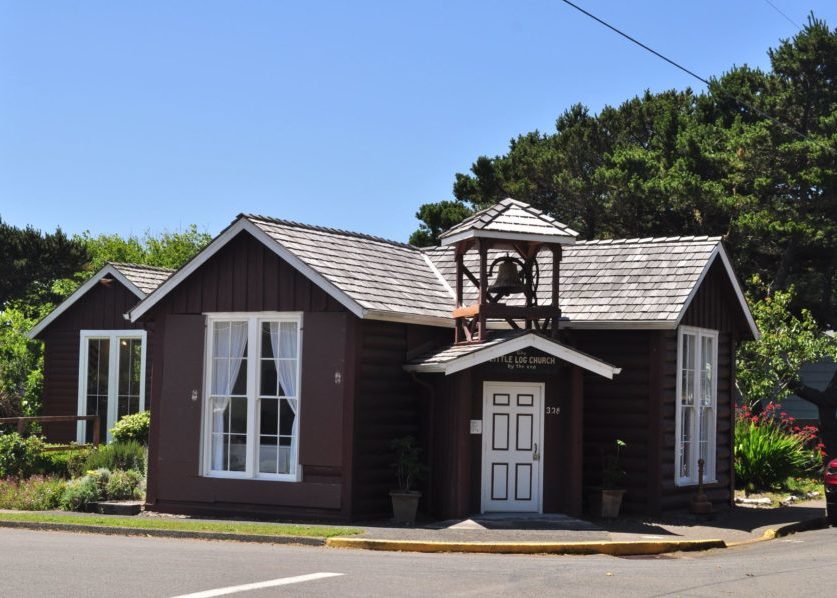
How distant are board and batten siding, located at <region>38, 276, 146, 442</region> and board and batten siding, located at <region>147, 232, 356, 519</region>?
725 centimetres

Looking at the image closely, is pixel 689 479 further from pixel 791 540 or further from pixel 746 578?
pixel 746 578

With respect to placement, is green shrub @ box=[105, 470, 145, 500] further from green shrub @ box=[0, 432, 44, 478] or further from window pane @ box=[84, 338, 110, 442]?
window pane @ box=[84, 338, 110, 442]

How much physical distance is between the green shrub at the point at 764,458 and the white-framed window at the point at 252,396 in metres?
10.4

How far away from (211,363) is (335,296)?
9.19ft

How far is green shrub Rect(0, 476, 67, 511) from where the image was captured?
846 inches

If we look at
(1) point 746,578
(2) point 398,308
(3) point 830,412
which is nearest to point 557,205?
(3) point 830,412

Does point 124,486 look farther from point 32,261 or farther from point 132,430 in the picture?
point 32,261

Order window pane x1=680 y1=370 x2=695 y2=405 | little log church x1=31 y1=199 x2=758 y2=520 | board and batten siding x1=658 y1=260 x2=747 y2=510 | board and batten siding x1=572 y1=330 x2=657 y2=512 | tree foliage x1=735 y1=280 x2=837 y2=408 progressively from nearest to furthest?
little log church x1=31 y1=199 x2=758 y2=520 < board and batten siding x1=572 y1=330 x2=657 y2=512 < board and batten siding x1=658 y1=260 x2=747 y2=510 < window pane x1=680 y1=370 x2=695 y2=405 < tree foliage x1=735 y1=280 x2=837 y2=408

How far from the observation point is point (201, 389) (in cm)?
2059

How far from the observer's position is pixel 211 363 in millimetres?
20656

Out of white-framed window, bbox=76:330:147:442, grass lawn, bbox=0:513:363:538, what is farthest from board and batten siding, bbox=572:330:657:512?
white-framed window, bbox=76:330:147:442

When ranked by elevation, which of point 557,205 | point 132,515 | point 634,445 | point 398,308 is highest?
point 557,205

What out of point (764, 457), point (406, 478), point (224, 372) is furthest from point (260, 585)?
point (764, 457)

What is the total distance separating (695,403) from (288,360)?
24.5 feet
